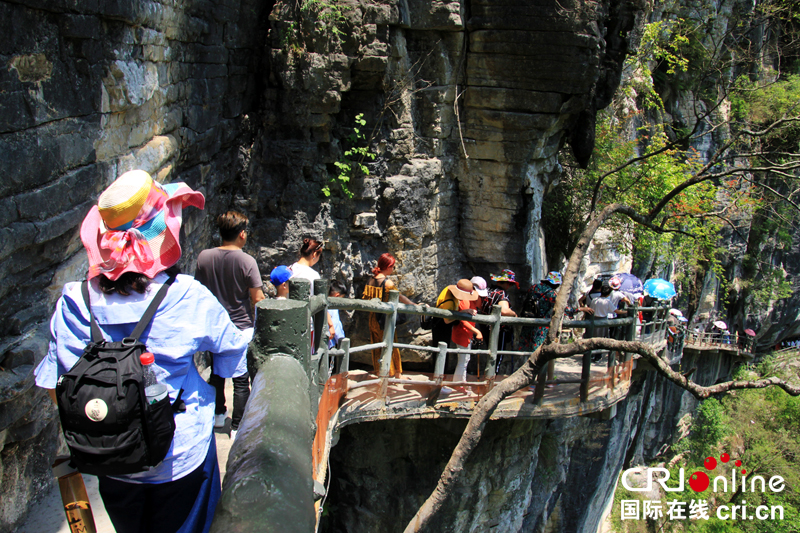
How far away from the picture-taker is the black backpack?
1.50 m

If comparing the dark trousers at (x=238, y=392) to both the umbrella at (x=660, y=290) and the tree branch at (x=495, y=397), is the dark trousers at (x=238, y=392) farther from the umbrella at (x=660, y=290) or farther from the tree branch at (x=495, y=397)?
the umbrella at (x=660, y=290)

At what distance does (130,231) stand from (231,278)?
1.69 meters

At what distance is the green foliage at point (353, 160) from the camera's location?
6.94m

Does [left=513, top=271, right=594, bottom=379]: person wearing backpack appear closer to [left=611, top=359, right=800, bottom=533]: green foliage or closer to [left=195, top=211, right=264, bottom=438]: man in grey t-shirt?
[left=195, top=211, right=264, bottom=438]: man in grey t-shirt

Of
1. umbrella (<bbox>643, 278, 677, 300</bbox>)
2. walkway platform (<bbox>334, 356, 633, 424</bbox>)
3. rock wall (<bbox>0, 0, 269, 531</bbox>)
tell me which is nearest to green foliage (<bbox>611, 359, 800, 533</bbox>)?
umbrella (<bbox>643, 278, 677, 300</bbox>)

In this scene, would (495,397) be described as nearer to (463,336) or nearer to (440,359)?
(440,359)

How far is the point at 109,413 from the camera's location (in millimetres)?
1501

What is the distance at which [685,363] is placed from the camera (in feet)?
57.7

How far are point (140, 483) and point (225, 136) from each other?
15.4ft

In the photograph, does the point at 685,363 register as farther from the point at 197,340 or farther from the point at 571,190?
the point at 197,340

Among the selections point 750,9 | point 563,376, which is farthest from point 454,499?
point 750,9

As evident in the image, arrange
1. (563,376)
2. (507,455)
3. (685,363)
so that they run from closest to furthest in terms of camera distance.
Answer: (507,455), (563,376), (685,363)
